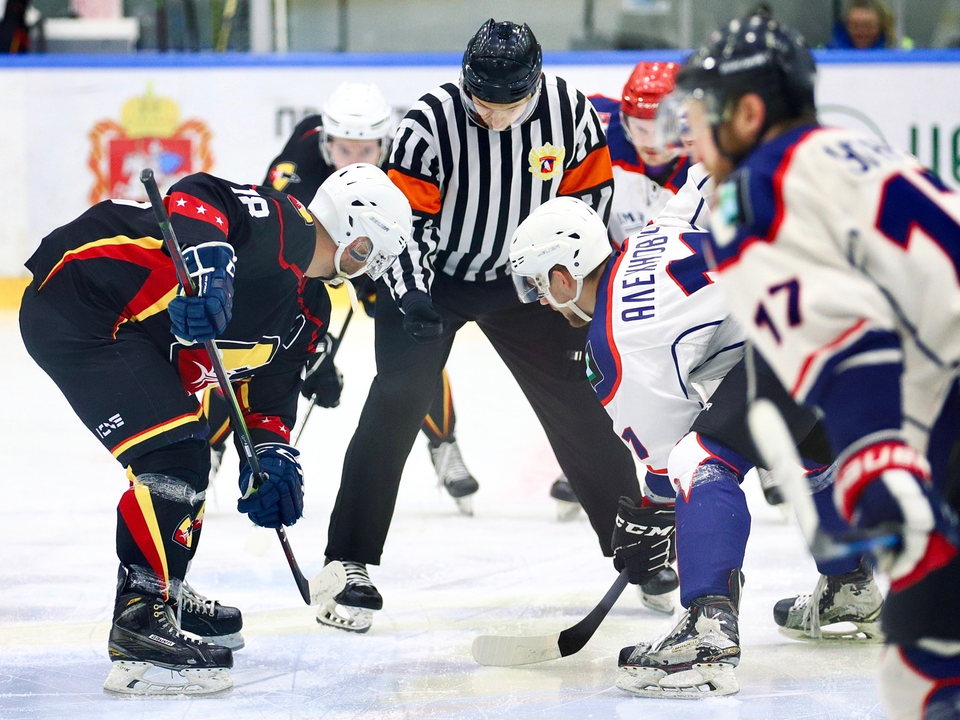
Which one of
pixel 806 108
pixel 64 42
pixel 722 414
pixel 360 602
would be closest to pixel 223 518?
pixel 360 602

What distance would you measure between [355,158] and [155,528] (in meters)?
2.13

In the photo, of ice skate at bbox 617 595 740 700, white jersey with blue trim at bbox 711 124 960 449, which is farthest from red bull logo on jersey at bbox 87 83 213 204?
white jersey with blue trim at bbox 711 124 960 449

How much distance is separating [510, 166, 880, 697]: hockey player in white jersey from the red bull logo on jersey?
4529mm

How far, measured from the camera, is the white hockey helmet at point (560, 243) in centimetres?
267

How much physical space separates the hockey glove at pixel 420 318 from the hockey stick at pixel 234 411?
491 millimetres

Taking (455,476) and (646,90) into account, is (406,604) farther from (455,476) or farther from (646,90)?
(646,90)

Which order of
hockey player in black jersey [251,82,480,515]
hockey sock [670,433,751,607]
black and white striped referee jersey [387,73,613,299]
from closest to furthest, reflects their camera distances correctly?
hockey sock [670,433,751,607], black and white striped referee jersey [387,73,613,299], hockey player in black jersey [251,82,480,515]

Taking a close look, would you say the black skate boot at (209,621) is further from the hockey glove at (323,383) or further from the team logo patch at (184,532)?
the hockey glove at (323,383)

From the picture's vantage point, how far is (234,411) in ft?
8.11

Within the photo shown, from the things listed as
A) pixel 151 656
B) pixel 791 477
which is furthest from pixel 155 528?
pixel 791 477

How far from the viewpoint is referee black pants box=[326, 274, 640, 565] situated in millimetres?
2953

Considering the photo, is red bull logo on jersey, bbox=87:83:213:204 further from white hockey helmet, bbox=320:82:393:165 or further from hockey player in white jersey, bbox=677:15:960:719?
hockey player in white jersey, bbox=677:15:960:719

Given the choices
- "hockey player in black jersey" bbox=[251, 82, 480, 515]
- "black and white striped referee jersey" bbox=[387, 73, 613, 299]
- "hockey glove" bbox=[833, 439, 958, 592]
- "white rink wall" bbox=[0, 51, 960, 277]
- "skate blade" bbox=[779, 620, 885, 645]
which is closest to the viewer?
"hockey glove" bbox=[833, 439, 958, 592]

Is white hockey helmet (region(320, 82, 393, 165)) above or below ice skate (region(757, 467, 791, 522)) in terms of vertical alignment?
above
